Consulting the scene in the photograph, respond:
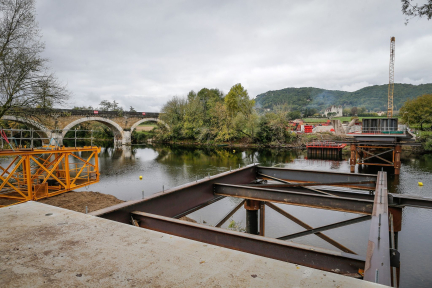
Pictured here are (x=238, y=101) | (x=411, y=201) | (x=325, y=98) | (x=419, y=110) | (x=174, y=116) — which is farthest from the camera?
(x=325, y=98)

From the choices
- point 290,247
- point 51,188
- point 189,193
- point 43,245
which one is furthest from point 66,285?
point 51,188

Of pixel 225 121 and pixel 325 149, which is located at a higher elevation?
pixel 225 121

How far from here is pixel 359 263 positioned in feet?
7.43

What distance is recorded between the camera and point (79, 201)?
10.6m

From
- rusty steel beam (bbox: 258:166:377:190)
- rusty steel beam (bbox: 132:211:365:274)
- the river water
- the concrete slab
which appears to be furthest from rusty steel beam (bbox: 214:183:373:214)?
the concrete slab

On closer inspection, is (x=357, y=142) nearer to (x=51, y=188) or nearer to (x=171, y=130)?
(x=51, y=188)

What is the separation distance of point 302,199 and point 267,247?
2.27 meters

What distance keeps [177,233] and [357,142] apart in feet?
75.4

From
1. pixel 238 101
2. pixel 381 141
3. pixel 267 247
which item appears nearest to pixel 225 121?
pixel 238 101

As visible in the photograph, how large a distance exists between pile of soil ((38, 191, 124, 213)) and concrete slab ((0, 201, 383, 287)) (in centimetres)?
784

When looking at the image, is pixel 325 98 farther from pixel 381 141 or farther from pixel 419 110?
pixel 381 141

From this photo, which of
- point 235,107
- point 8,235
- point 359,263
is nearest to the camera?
point 359,263

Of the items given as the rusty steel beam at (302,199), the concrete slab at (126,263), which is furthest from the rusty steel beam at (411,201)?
the concrete slab at (126,263)

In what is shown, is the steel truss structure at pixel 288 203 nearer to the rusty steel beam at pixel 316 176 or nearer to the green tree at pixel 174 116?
the rusty steel beam at pixel 316 176
